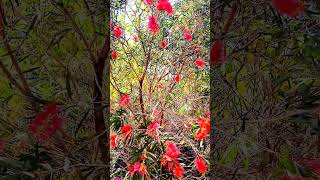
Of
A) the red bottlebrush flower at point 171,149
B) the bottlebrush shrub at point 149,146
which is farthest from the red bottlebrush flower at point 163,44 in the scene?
the red bottlebrush flower at point 171,149

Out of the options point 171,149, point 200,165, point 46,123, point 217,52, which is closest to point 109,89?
point 46,123

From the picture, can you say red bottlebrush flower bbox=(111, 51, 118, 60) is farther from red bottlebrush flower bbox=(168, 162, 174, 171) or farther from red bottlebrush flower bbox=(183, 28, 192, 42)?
red bottlebrush flower bbox=(168, 162, 174, 171)

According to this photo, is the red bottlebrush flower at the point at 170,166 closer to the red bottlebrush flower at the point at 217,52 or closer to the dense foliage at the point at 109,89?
the dense foliage at the point at 109,89

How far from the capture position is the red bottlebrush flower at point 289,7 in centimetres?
110

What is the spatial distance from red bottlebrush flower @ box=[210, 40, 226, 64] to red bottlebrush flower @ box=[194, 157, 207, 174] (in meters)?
0.51

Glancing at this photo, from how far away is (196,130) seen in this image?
1521mm

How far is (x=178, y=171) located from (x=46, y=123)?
0.64 meters

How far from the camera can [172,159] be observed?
1.48 meters

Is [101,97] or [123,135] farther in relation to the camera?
[123,135]

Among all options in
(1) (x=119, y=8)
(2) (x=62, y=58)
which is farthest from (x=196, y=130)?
(2) (x=62, y=58)

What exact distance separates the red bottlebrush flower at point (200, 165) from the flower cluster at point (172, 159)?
0.21 feet

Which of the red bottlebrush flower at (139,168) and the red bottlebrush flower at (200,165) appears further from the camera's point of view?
the red bottlebrush flower at (200,165)

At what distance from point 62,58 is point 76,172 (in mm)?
316

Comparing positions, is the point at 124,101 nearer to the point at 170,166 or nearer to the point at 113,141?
the point at 113,141
